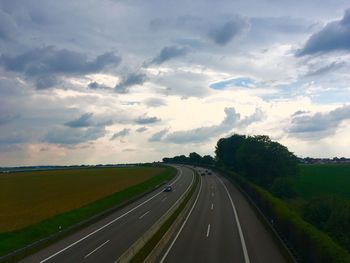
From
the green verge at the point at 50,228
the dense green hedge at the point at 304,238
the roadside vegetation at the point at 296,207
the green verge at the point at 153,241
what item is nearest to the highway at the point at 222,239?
the green verge at the point at 153,241

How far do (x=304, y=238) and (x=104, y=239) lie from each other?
55.0ft

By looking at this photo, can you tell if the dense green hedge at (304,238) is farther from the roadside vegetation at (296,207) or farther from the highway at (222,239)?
the highway at (222,239)

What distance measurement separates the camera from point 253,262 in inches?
1024

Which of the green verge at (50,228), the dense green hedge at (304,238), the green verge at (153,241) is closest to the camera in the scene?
the dense green hedge at (304,238)

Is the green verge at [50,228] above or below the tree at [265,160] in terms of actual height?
below

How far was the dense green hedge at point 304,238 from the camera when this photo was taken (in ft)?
65.2

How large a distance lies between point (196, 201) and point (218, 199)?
370cm

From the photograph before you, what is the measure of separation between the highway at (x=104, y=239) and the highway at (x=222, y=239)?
358cm

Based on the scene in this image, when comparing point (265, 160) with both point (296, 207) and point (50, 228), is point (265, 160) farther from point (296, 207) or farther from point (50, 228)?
point (50, 228)

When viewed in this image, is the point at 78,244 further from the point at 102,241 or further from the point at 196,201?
the point at 196,201

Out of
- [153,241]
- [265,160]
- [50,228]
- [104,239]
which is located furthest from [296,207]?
[265,160]

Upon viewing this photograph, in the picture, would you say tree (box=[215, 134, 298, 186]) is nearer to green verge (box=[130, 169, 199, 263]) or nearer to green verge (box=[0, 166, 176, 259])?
green verge (box=[0, 166, 176, 259])

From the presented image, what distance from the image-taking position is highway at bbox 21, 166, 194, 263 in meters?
29.3

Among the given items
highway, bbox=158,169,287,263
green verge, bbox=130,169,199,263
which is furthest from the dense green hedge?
green verge, bbox=130,169,199,263
